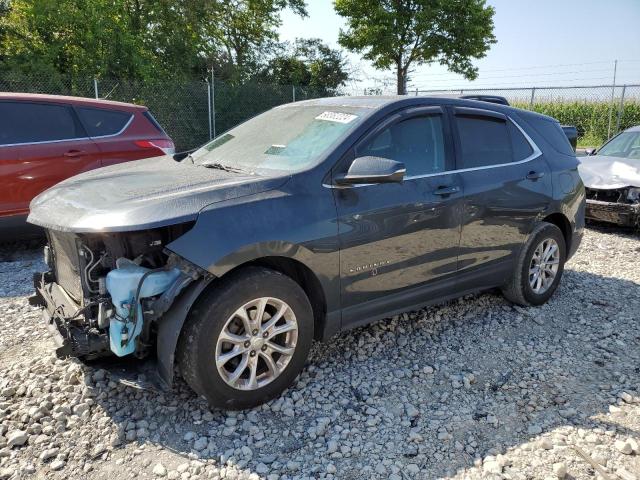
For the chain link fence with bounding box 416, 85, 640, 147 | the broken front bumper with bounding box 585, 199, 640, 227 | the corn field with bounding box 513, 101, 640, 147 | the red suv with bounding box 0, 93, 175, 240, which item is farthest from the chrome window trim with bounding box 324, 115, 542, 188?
the corn field with bounding box 513, 101, 640, 147

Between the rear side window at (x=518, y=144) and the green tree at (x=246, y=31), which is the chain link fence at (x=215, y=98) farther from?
the rear side window at (x=518, y=144)

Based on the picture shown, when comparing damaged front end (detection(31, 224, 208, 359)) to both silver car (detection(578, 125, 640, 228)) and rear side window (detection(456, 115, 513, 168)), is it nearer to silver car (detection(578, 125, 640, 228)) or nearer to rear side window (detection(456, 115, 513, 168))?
rear side window (detection(456, 115, 513, 168))

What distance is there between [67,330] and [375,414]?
1.76 metres

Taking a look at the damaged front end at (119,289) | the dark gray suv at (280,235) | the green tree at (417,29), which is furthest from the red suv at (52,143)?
the green tree at (417,29)

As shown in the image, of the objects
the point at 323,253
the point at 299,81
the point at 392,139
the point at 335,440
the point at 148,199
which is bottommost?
the point at 335,440

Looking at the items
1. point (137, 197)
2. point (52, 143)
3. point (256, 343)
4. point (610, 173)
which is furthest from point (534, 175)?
point (52, 143)

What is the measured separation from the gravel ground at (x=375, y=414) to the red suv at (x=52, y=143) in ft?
5.75

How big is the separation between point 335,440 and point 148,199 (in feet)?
5.31

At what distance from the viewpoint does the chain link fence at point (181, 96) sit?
11.7 m

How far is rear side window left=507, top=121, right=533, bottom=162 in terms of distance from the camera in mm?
4339

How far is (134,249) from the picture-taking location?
2791mm

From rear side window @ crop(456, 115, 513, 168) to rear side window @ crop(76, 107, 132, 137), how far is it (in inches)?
163

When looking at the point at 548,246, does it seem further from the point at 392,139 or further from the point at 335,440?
the point at 335,440

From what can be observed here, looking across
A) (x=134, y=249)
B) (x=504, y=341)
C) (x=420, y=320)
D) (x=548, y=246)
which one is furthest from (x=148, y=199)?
(x=548, y=246)
